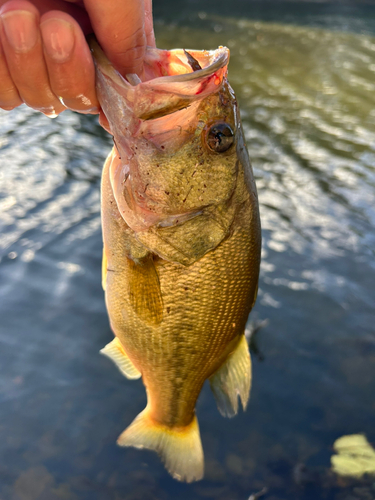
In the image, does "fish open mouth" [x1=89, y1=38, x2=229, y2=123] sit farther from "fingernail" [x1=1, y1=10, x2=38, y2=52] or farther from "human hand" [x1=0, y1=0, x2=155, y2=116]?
"fingernail" [x1=1, y1=10, x2=38, y2=52]

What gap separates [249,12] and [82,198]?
788 inches

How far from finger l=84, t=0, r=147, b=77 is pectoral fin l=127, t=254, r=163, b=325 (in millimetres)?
876

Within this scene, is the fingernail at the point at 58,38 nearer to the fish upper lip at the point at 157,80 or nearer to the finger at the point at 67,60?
the finger at the point at 67,60

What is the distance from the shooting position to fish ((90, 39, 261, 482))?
70.9 inches

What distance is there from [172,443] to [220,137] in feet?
5.97

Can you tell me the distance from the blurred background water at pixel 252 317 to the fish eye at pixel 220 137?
2653 mm

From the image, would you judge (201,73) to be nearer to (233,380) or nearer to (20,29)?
(20,29)

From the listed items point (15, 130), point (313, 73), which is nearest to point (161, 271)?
point (15, 130)

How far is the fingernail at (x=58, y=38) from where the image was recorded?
1.38 meters

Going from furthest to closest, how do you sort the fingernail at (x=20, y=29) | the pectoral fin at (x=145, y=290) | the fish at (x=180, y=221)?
the pectoral fin at (x=145, y=290) < the fish at (x=180, y=221) < the fingernail at (x=20, y=29)

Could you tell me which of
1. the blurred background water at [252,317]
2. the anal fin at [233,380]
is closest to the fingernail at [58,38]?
the anal fin at [233,380]

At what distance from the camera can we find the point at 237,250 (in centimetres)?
218

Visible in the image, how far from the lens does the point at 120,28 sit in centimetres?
146

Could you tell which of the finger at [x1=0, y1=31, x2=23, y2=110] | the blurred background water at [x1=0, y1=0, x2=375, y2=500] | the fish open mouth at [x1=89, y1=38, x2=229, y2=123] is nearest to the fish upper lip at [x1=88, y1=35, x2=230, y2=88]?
the fish open mouth at [x1=89, y1=38, x2=229, y2=123]
